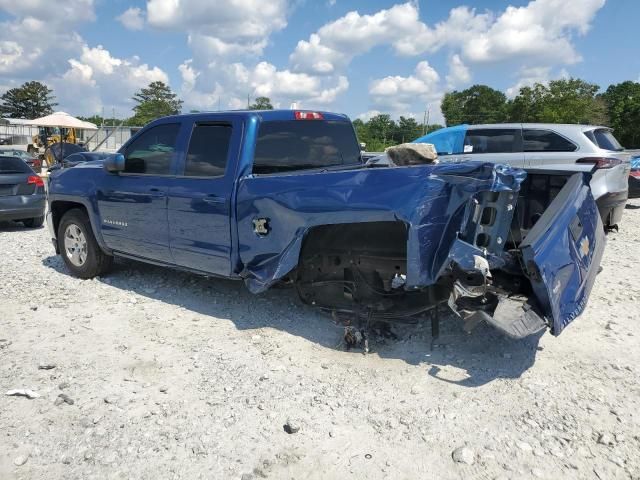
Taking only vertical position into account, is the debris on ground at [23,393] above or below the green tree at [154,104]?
below

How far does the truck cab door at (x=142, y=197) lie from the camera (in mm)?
5086

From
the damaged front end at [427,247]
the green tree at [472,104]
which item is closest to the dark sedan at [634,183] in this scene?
the damaged front end at [427,247]

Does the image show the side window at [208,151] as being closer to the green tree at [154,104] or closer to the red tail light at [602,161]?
the red tail light at [602,161]

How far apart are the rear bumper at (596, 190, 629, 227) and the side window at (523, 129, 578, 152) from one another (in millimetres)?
1362

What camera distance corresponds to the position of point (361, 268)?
13.9ft

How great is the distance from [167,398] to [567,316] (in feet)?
9.02

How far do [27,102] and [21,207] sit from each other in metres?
73.8

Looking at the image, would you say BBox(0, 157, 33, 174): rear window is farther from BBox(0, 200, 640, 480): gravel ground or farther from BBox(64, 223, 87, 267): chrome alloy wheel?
BBox(0, 200, 640, 480): gravel ground

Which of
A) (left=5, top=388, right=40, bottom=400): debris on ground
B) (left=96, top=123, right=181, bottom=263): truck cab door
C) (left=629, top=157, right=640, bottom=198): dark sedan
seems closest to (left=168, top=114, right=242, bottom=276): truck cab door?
(left=96, top=123, right=181, bottom=263): truck cab door

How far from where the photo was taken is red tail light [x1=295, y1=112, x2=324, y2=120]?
16.2 ft

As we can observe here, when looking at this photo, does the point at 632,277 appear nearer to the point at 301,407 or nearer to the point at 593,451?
the point at 593,451

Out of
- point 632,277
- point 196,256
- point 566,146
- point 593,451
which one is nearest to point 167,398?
point 196,256

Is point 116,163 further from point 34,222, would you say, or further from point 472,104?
point 472,104

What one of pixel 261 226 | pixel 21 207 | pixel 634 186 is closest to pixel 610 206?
pixel 634 186
